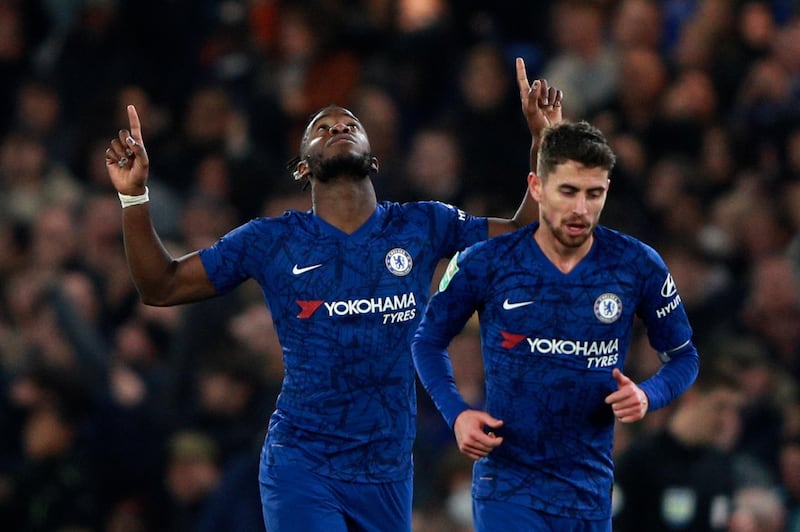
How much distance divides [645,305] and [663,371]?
0.72 feet

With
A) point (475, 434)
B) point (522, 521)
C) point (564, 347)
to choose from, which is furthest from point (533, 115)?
point (522, 521)

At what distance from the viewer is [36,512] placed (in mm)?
8789

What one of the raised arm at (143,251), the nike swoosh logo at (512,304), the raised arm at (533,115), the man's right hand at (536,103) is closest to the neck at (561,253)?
the nike swoosh logo at (512,304)

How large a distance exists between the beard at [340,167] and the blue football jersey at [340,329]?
0.16 m

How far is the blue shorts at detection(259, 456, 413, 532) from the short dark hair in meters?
1.23

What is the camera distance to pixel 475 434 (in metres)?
5.07

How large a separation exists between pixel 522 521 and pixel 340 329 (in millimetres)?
907

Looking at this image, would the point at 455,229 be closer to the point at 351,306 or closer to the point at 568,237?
the point at 351,306

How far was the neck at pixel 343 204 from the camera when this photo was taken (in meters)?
5.73

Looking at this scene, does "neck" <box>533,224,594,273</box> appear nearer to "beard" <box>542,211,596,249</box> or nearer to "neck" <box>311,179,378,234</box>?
"beard" <box>542,211,596,249</box>

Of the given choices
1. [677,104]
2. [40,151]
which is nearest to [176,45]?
[40,151]

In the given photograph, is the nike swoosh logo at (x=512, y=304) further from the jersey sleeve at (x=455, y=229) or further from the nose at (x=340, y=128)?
the nose at (x=340, y=128)

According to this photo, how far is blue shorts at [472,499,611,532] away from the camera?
5.26 m

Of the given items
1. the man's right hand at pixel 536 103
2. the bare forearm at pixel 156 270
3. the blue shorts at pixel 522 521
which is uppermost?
the man's right hand at pixel 536 103
